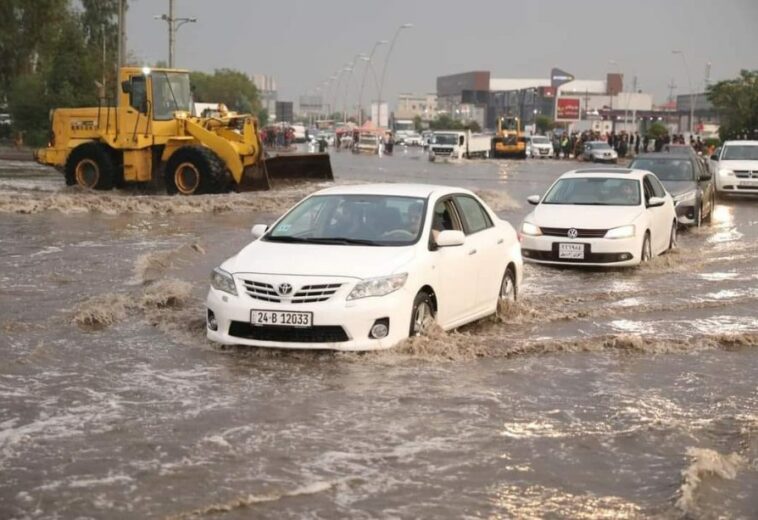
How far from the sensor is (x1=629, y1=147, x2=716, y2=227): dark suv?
69.8 ft

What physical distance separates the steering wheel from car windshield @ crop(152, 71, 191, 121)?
1853 centimetres

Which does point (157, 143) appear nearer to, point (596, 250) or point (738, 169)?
point (596, 250)

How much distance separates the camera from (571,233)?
15.0 metres

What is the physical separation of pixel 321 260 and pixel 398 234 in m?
0.94

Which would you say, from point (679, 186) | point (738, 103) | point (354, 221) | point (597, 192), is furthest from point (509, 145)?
point (354, 221)

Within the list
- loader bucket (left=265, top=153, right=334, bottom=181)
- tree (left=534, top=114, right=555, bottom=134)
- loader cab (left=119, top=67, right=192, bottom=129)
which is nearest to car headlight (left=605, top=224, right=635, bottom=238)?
loader cab (left=119, top=67, right=192, bottom=129)

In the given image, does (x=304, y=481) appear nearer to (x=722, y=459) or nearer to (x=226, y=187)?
(x=722, y=459)

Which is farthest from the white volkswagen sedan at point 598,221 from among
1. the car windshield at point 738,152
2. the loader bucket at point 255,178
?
the car windshield at point 738,152

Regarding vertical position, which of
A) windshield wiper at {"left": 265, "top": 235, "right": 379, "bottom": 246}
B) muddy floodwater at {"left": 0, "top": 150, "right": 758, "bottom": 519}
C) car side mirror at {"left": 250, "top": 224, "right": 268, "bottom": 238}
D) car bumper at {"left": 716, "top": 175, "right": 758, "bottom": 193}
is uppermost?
car side mirror at {"left": 250, "top": 224, "right": 268, "bottom": 238}

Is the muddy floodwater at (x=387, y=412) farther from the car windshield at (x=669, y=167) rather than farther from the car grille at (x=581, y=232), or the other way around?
the car windshield at (x=669, y=167)

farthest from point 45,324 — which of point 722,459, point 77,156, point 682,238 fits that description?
point 77,156

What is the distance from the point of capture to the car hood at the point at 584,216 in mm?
15039

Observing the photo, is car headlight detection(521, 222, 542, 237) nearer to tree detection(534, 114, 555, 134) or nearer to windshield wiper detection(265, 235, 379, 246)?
windshield wiper detection(265, 235, 379, 246)

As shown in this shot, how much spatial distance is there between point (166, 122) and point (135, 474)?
22.2 meters
